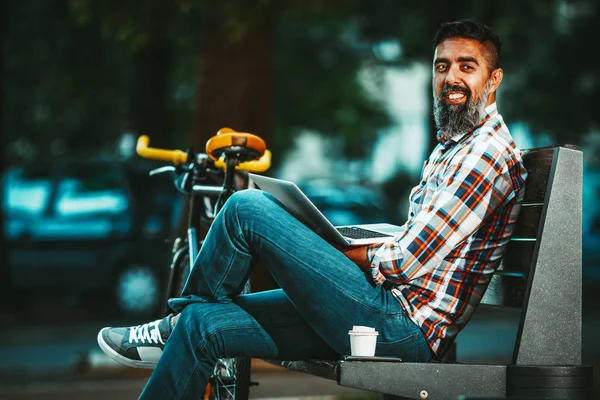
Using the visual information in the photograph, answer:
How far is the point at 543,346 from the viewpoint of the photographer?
3479mm

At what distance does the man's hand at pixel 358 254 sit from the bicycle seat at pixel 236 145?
31.9 inches

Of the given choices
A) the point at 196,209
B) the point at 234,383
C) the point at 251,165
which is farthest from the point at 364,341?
the point at 196,209

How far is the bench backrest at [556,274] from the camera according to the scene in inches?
137

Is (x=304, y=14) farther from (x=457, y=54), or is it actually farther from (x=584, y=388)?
(x=584, y=388)

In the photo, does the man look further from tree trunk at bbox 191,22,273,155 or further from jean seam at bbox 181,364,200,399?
tree trunk at bbox 191,22,273,155

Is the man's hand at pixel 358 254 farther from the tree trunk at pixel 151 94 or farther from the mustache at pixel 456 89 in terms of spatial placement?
the tree trunk at pixel 151 94

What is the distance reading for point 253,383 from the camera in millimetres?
4492

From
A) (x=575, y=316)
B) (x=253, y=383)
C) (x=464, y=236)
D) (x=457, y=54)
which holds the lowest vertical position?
(x=253, y=383)

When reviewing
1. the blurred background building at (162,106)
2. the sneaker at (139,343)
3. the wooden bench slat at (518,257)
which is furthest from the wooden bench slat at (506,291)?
the blurred background building at (162,106)

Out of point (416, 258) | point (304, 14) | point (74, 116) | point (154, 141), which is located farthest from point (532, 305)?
point (74, 116)

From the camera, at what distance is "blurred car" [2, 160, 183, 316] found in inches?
527

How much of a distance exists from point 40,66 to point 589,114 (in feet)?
30.2

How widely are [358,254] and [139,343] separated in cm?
91

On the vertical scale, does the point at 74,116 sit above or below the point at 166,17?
below
